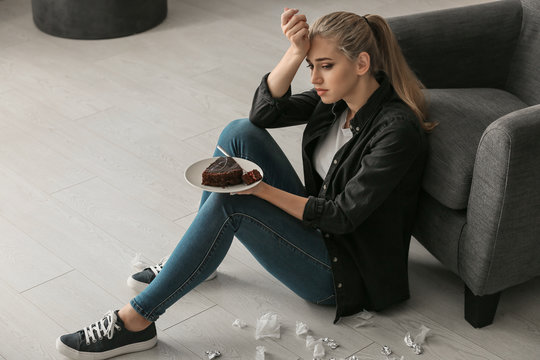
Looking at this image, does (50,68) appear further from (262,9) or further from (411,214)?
(411,214)

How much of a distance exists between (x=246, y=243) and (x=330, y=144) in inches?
14.3

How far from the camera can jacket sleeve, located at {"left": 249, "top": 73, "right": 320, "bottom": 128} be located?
2.22 metres

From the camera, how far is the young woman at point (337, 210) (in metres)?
1.97

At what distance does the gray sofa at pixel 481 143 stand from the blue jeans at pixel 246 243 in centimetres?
37

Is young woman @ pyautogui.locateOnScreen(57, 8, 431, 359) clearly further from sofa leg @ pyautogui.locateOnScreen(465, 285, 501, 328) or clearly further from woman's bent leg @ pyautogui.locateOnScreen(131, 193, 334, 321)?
sofa leg @ pyautogui.locateOnScreen(465, 285, 501, 328)

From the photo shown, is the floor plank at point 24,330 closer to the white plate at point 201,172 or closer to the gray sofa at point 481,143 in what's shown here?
the white plate at point 201,172

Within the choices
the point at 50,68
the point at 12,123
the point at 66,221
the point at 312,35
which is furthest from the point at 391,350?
the point at 50,68

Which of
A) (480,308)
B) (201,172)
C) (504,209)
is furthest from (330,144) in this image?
(480,308)

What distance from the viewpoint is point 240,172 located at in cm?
195

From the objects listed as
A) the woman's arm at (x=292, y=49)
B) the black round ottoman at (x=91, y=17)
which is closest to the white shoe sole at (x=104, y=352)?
the woman's arm at (x=292, y=49)

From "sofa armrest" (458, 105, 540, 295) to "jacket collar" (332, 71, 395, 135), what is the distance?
27 cm

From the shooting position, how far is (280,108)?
2219mm

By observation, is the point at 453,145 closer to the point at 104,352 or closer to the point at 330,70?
the point at 330,70

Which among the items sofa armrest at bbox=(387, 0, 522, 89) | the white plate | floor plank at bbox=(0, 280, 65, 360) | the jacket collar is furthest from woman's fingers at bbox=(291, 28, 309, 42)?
floor plank at bbox=(0, 280, 65, 360)
